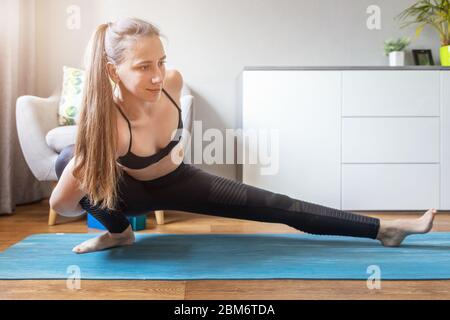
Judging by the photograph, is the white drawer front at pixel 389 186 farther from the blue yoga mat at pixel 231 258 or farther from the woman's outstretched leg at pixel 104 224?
the woman's outstretched leg at pixel 104 224

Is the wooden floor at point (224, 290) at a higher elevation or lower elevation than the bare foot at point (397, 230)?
lower

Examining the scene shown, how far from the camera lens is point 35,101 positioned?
6.92 ft

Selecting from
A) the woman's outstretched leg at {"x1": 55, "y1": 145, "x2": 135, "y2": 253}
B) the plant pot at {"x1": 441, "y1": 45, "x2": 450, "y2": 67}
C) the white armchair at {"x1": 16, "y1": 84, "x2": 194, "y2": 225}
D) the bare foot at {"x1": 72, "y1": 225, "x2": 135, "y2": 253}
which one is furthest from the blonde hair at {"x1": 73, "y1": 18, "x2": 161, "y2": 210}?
the plant pot at {"x1": 441, "y1": 45, "x2": 450, "y2": 67}

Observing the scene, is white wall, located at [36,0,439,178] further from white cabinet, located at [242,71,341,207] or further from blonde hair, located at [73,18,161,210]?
blonde hair, located at [73,18,161,210]

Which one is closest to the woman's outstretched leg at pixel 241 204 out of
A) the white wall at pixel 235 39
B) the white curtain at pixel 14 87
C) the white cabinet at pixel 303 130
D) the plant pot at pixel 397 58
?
the white cabinet at pixel 303 130

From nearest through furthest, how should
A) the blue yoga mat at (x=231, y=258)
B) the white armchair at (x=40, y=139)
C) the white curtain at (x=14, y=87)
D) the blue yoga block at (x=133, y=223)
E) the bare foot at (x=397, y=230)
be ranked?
the blue yoga mat at (x=231, y=258) → the bare foot at (x=397, y=230) → the blue yoga block at (x=133, y=223) → the white armchair at (x=40, y=139) → the white curtain at (x=14, y=87)

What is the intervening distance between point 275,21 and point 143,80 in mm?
1886

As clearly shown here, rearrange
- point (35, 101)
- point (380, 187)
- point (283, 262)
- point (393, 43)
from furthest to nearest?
1. point (393, 43)
2. point (380, 187)
3. point (35, 101)
4. point (283, 262)

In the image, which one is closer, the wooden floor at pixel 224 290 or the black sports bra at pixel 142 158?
the wooden floor at pixel 224 290

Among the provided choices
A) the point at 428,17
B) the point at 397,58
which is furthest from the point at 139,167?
the point at 428,17

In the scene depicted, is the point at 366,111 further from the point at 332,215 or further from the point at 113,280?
the point at 113,280

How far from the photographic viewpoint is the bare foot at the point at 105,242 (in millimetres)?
1416
